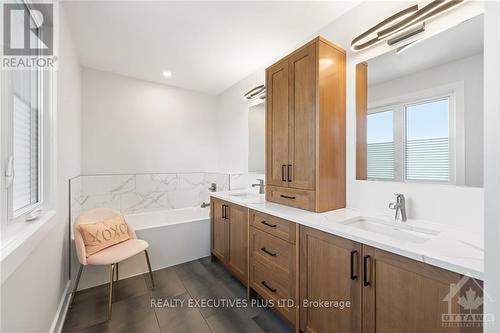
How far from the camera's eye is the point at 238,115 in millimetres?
3363

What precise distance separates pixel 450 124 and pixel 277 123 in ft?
3.93

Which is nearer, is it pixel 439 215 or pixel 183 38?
pixel 439 215

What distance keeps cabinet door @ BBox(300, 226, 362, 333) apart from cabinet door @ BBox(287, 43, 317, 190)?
18.4 inches

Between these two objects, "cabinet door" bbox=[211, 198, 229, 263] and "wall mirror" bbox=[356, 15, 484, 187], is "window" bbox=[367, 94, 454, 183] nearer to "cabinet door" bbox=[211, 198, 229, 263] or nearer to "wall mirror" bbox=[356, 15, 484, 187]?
"wall mirror" bbox=[356, 15, 484, 187]

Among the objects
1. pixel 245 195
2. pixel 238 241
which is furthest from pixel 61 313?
pixel 245 195

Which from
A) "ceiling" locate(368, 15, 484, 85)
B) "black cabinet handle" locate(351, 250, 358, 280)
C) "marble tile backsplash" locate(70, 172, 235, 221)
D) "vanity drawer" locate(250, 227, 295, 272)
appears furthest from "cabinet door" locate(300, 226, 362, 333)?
"marble tile backsplash" locate(70, 172, 235, 221)

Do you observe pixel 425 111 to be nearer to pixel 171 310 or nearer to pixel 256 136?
pixel 256 136

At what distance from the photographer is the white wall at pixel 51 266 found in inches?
38.2

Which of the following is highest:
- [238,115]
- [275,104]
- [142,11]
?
[142,11]

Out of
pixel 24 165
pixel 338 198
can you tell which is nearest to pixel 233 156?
pixel 338 198

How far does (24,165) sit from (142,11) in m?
1.49

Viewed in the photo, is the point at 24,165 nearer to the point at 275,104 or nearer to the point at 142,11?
the point at 142,11

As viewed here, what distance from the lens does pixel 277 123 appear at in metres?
2.00

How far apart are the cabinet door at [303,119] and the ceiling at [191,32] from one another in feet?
1.50
